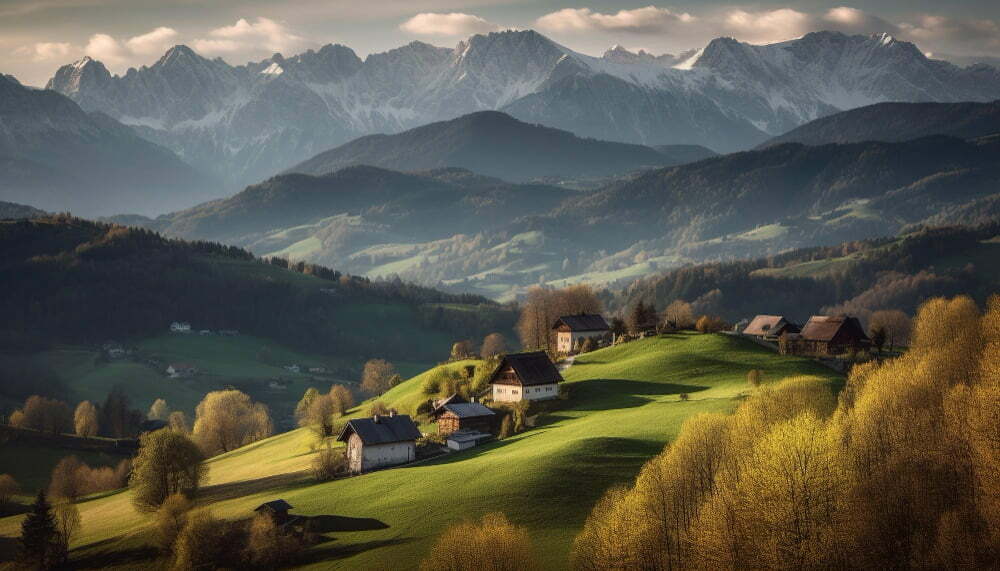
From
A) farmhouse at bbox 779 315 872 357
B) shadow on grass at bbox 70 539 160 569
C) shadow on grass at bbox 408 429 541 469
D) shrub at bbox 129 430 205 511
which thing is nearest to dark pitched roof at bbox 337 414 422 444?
shadow on grass at bbox 408 429 541 469

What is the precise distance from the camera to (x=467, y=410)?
111500 mm

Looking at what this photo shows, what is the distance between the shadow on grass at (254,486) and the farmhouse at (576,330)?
59125 millimetres

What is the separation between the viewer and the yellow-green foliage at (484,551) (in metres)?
55.2

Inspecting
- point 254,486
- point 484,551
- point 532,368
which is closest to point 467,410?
point 532,368

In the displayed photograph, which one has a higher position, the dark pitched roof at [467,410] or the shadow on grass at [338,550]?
the dark pitched roof at [467,410]

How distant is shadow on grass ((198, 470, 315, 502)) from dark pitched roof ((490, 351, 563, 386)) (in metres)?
26.9

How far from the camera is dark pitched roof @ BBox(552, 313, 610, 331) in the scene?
155125mm

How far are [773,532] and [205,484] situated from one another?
74.2 m

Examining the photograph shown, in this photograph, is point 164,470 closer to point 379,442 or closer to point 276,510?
point 379,442

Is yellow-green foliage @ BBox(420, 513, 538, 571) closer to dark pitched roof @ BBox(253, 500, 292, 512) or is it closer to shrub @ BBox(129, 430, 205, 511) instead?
dark pitched roof @ BBox(253, 500, 292, 512)

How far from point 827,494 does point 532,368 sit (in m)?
67.4

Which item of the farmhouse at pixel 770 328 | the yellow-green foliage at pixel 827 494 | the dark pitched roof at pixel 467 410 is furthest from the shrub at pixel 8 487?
the farmhouse at pixel 770 328

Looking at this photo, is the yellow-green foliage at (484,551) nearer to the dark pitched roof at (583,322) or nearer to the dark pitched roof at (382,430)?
the dark pitched roof at (382,430)

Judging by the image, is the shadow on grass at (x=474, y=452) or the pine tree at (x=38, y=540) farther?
the shadow on grass at (x=474, y=452)
